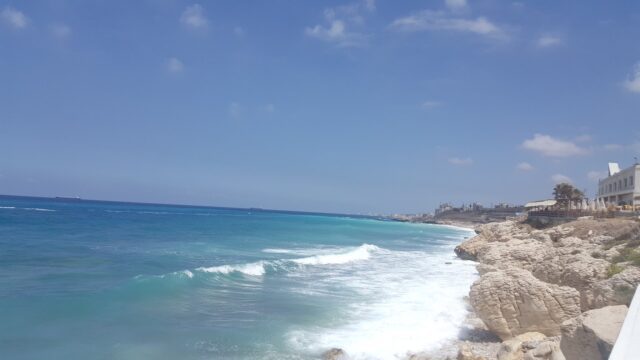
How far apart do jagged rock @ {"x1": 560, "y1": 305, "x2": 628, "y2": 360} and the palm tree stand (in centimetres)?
5350

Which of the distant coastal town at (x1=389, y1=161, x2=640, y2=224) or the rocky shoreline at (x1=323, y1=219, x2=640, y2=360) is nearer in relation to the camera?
the rocky shoreline at (x1=323, y1=219, x2=640, y2=360)

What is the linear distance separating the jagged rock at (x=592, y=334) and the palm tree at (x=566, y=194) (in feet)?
176

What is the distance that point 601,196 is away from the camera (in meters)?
59.5

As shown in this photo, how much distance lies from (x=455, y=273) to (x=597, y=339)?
21.7 metres

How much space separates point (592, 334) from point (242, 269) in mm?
21033

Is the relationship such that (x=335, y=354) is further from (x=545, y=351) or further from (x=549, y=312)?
(x=549, y=312)

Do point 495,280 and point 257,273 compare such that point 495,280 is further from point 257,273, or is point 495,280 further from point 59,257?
point 59,257

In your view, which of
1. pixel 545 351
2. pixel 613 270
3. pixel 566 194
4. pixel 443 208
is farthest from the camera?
pixel 443 208

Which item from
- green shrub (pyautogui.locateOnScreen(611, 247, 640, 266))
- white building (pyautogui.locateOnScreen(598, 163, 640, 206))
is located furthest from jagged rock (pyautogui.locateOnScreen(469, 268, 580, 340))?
white building (pyautogui.locateOnScreen(598, 163, 640, 206))

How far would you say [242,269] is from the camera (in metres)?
26.3

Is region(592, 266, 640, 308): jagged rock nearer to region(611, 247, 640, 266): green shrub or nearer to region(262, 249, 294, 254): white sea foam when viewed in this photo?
region(611, 247, 640, 266): green shrub

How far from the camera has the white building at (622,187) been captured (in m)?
46.0

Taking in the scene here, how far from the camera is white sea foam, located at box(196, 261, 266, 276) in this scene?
24927mm

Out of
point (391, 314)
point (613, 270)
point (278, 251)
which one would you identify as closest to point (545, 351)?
point (613, 270)
